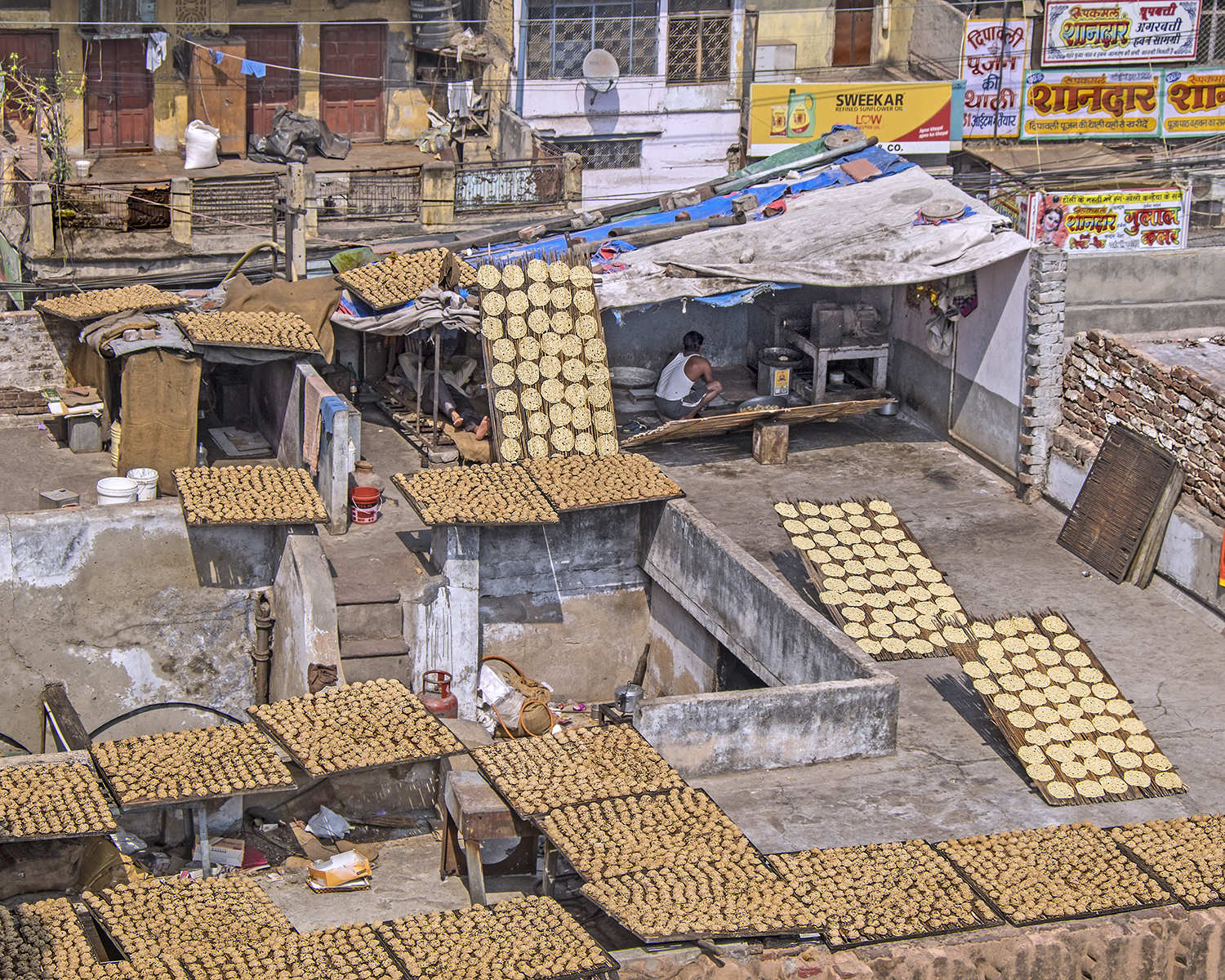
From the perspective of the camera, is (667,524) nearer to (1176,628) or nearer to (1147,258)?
(1176,628)

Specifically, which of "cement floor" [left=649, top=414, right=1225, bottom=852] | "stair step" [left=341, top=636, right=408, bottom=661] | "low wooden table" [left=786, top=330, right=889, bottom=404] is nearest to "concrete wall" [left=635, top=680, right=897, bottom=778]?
"cement floor" [left=649, top=414, right=1225, bottom=852]

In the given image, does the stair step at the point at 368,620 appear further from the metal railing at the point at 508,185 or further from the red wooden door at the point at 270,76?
the red wooden door at the point at 270,76

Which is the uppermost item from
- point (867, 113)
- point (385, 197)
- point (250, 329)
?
A: point (867, 113)

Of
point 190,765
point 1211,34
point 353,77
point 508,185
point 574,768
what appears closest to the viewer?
point 574,768

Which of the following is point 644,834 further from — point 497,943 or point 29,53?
point 29,53

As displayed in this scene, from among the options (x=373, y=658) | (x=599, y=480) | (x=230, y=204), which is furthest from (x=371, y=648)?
(x=230, y=204)

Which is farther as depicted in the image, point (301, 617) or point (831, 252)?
point (831, 252)

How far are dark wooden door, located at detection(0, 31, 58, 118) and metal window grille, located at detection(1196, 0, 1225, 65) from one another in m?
22.5

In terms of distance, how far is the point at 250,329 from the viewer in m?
21.5

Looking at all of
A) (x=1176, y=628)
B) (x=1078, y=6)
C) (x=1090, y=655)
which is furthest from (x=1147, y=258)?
(x=1078, y=6)

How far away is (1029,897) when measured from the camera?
13.2 m

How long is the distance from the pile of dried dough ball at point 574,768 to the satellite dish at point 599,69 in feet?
71.2

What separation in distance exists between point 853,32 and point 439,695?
2312cm

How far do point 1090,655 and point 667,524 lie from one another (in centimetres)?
524
